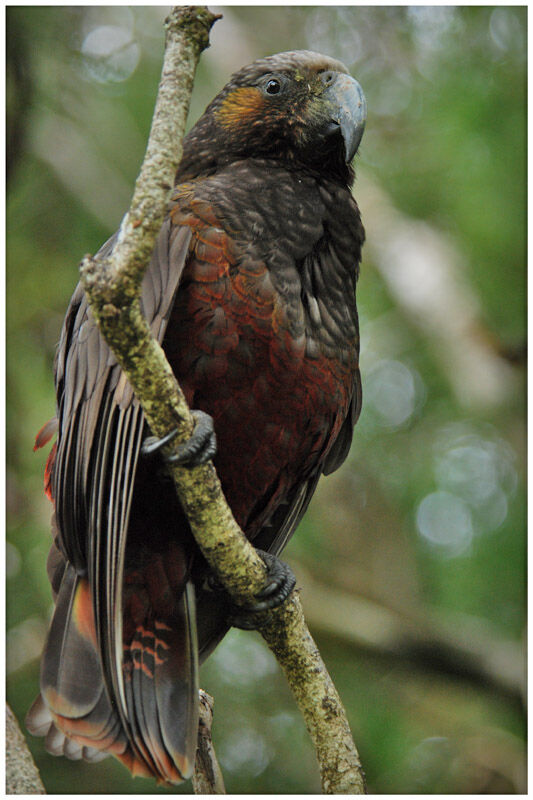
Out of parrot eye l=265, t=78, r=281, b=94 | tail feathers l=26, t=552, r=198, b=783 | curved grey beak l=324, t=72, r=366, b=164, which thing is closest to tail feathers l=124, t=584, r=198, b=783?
tail feathers l=26, t=552, r=198, b=783

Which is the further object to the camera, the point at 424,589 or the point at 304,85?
the point at 424,589

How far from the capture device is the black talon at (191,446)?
1959 millimetres

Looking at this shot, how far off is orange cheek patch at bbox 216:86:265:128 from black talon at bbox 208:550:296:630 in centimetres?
157

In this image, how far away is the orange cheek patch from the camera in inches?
112

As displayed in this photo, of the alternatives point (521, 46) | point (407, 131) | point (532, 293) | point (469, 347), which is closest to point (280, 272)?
point (532, 293)

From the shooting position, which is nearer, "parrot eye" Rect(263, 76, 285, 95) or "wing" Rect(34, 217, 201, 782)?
"wing" Rect(34, 217, 201, 782)

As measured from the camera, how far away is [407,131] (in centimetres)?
575

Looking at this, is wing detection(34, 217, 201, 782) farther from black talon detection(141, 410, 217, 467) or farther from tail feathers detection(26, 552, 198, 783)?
black talon detection(141, 410, 217, 467)

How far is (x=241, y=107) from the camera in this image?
288cm

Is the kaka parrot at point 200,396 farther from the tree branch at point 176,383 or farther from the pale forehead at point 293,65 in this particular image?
the tree branch at point 176,383

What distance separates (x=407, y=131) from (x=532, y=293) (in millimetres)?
2366

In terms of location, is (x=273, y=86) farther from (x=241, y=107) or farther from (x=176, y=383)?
(x=176, y=383)

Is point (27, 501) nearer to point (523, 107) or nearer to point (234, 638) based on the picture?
point (234, 638)

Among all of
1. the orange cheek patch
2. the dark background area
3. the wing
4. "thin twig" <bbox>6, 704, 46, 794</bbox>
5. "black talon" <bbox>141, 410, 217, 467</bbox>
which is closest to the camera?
"black talon" <bbox>141, 410, 217, 467</bbox>
